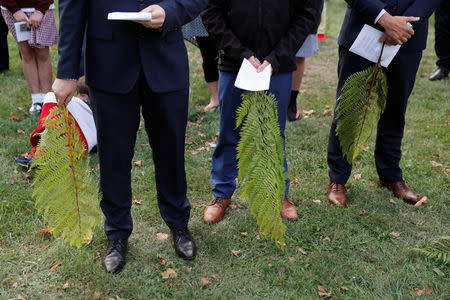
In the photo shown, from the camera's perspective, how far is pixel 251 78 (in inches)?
116

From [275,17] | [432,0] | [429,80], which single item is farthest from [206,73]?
[429,80]

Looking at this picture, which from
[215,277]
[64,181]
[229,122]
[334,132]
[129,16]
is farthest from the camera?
[334,132]

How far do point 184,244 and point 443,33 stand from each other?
246 inches

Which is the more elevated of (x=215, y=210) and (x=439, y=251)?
(x=439, y=251)

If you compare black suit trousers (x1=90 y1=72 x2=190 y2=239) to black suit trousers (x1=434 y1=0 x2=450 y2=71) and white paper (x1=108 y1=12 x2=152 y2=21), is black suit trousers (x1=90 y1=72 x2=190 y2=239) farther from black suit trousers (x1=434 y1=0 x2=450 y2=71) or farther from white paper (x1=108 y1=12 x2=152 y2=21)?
black suit trousers (x1=434 y1=0 x2=450 y2=71)

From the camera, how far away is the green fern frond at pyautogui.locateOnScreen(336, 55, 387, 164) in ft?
10.8

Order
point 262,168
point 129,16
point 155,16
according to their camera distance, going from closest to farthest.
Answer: point 129,16
point 155,16
point 262,168

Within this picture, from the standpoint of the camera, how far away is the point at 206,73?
5730 millimetres

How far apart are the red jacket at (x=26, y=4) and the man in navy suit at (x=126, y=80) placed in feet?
11.9

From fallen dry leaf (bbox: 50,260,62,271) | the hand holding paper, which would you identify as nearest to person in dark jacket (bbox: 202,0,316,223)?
the hand holding paper

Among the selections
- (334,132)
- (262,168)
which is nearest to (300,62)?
(334,132)

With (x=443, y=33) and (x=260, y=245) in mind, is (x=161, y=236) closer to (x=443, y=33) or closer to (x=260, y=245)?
(x=260, y=245)

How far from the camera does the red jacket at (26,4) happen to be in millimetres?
5434

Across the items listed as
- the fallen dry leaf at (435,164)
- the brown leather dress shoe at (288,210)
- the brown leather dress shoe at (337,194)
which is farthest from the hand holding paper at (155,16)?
the fallen dry leaf at (435,164)
